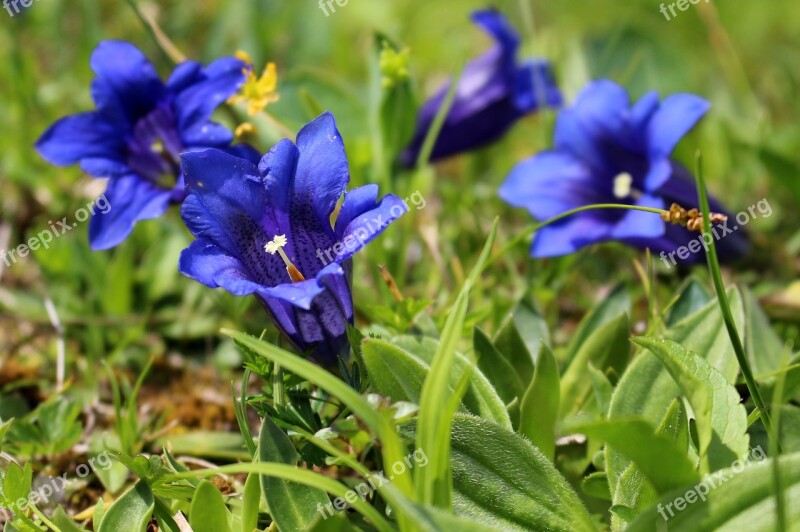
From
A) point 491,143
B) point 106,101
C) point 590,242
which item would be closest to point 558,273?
point 590,242

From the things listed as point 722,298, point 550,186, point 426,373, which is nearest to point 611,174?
point 550,186

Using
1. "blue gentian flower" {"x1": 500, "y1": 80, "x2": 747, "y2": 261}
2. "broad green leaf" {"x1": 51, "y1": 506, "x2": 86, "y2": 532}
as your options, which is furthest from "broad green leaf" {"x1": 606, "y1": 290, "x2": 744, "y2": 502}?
"broad green leaf" {"x1": 51, "y1": 506, "x2": 86, "y2": 532}

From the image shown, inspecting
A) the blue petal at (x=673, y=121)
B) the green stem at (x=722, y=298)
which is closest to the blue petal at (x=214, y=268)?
the green stem at (x=722, y=298)

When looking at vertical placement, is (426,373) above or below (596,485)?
above

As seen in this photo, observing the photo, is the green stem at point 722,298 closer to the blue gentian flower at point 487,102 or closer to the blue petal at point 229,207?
the blue petal at point 229,207

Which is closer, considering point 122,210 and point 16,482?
point 16,482

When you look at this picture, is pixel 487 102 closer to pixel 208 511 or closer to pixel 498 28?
pixel 498 28
